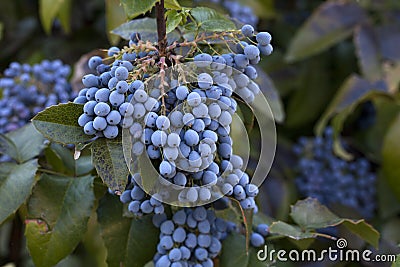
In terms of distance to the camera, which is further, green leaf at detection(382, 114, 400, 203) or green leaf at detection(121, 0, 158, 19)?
green leaf at detection(382, 114, 400, 203)

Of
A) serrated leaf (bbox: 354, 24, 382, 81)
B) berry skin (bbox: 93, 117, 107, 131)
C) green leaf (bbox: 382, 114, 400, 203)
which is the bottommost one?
green leaf (bbox: 382, 114, 400, 203)

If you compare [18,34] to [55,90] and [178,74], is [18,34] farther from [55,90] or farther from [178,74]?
[178,74]

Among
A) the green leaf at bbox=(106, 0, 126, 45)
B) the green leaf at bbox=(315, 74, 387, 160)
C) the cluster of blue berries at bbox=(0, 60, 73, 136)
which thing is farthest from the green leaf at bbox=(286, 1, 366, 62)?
the cluster of blue berries at bbox=(0, 60, 73, 136)

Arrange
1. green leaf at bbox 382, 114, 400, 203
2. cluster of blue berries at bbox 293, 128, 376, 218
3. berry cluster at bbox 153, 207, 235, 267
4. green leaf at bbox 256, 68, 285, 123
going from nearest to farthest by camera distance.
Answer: berry cluster at bbox 153, 207, 235, 267
green leaf at bbox 256, 68, 285, 123
green leaf at bbox 382, 114, 400, 203
cluster of blue berries at bbox 293, 128, 376, 218

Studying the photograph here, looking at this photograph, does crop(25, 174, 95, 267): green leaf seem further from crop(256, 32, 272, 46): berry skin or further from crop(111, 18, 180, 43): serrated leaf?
crop(256, 32, 272, 46): berry skin

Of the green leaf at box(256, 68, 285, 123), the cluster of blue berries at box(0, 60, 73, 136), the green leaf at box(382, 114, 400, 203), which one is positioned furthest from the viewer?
the green leaf at box(382, 114, 400, 203)

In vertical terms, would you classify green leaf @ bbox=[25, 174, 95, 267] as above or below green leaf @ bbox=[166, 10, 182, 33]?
below

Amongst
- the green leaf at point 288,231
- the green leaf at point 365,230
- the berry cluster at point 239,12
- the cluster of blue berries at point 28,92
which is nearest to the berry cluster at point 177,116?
the green leaf at point 288,231
